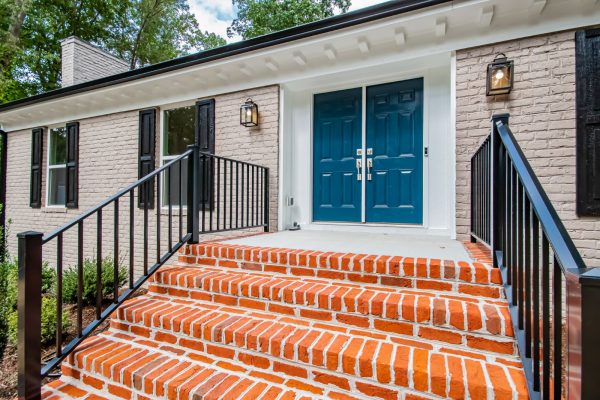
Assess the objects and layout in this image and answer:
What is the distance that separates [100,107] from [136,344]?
4.88m

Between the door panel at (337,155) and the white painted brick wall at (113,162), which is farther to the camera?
the white painted brick wall at (113,162)

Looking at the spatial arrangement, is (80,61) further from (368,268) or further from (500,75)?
(500,75)

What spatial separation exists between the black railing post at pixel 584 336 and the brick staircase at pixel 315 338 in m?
0.66

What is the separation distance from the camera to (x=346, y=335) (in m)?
1.67

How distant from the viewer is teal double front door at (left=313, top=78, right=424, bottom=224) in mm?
3584

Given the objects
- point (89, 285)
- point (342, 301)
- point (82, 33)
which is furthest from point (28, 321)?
point (82, 33)

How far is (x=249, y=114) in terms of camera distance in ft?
13.0

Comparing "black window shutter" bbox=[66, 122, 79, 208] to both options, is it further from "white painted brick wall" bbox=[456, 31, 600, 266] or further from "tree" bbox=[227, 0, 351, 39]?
"tree" bbox=[227, 0, 351, 39]

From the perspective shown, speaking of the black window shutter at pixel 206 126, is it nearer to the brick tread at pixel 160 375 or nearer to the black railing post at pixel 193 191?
the black railing post at pixel 193 191

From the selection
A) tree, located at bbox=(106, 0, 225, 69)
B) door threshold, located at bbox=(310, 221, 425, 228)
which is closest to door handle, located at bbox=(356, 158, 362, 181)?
door threshold, located at bbox=(310, 221, 425, 228)

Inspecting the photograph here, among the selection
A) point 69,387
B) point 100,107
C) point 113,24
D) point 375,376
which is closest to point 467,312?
point 375,376

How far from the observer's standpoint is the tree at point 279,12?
1083cm

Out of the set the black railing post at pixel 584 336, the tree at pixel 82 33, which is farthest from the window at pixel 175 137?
the tree at pixel 82 33

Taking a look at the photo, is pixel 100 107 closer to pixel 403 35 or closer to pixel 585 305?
pixel 403 35
